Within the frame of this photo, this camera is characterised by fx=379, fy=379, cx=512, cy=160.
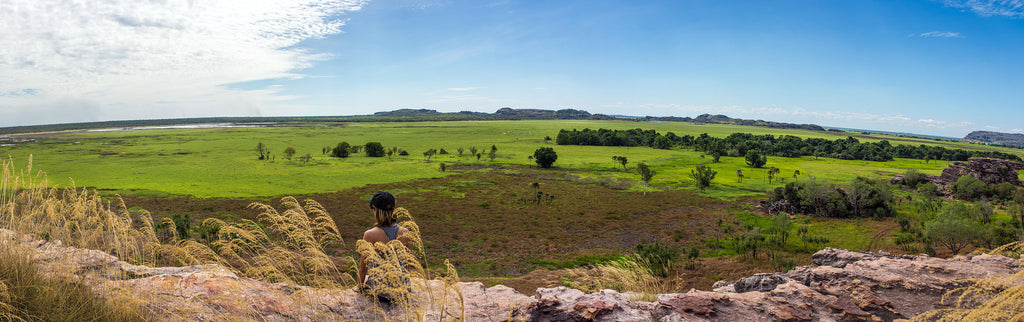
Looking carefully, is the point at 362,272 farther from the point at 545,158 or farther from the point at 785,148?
the point at 785,148

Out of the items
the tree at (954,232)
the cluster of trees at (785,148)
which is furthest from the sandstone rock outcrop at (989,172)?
the tree at (954,232)

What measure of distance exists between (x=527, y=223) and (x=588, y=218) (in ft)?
13.8

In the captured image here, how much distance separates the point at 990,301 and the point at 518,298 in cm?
464

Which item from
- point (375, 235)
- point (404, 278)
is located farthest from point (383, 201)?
point (404, 278)

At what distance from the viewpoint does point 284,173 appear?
1603 inches

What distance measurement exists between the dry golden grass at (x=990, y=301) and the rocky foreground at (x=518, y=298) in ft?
1.06

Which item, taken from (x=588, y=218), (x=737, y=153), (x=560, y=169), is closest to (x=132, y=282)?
(x=588, y=218)

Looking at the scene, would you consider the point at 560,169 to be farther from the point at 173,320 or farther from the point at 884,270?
the point at 173,320

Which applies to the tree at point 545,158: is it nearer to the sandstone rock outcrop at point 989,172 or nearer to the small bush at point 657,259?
the small bush at point 657,259

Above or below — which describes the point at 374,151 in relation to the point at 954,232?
above

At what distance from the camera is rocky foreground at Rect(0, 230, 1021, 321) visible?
4086mm

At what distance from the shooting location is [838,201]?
2469 cm

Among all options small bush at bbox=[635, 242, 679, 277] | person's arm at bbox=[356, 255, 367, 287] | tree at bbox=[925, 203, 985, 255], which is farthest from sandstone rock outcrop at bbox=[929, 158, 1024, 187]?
person's arm at bbox=[356, 255, 367, 287]

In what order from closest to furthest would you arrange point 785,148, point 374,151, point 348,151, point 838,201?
1. point 838,201
2. point 374,151
3. point 348,151
4. point 785,148
